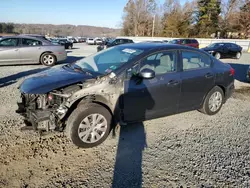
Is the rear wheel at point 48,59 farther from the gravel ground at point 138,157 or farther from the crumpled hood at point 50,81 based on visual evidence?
the crumpled hood at point 50,81

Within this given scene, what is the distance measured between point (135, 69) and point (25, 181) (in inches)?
86.7

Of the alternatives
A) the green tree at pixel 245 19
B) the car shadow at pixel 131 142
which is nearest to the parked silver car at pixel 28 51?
the car shadow at pixel 131 142

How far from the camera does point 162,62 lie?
3.57 meters

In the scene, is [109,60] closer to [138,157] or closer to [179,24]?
[138,157]

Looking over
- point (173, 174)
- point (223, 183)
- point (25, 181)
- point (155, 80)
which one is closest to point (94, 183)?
point (25, 181)

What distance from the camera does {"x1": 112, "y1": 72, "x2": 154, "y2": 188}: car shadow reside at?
2434 mm

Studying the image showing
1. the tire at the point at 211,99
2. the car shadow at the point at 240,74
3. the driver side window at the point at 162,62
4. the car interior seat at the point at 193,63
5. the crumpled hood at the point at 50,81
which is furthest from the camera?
the car shadow at the point at 240,74

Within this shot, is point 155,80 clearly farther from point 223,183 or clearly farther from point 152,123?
point 223,183

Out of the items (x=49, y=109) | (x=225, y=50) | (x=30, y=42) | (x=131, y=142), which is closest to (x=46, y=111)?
(x=49, y=109)

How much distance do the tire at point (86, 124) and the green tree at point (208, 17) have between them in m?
48.2

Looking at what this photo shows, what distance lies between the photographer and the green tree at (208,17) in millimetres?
45625

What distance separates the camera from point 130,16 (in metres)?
55.9

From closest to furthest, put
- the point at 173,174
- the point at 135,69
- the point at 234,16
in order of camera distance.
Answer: the point at 173,174 → the point at 135,69 → the point at 234,16

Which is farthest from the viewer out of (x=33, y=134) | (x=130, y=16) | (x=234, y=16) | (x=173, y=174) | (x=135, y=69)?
(x=130, y=16)
